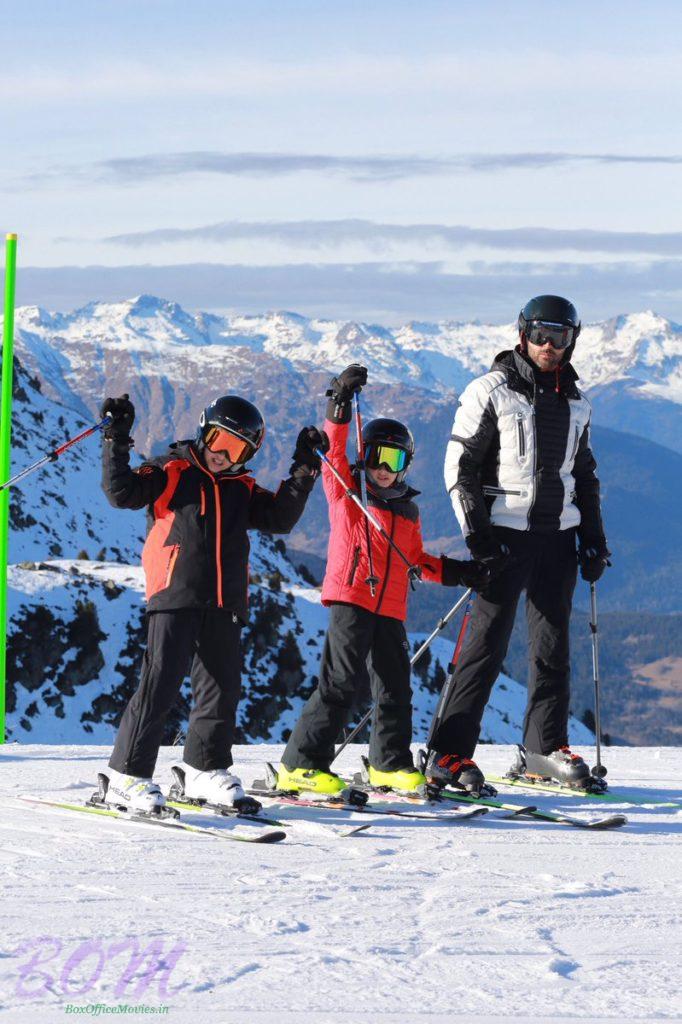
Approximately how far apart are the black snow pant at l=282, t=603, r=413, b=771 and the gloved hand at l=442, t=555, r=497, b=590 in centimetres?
36

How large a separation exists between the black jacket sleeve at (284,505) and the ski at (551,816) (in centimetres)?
167

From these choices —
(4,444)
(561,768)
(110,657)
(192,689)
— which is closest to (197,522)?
(192,689)

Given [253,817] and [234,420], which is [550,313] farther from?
[253,817]

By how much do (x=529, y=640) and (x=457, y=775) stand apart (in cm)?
93

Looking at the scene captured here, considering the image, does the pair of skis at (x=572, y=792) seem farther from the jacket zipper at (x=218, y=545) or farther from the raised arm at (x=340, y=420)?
the jacket zipper at (x=218, y=545)

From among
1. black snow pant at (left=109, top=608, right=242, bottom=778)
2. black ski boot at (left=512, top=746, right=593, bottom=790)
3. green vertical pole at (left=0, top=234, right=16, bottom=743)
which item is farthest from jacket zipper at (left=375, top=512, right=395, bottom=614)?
green vertical pole at (left=0, top=234, right=16, bottom=743)

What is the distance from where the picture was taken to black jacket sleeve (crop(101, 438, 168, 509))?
261 inches

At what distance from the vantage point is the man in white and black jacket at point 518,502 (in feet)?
25.3

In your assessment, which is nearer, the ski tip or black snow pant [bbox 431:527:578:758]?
the ski tip

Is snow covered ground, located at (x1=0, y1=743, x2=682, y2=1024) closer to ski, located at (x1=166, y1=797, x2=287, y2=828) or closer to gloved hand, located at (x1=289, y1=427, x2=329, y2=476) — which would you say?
ski, located at (x1=166, y1=797, x2=287, y2=828)

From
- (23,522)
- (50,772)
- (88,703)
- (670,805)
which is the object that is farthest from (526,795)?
(23,522)

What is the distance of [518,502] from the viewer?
25.5 ft

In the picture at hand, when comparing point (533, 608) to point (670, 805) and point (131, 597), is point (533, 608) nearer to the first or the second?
point (670, 805)

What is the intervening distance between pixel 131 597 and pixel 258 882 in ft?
177
